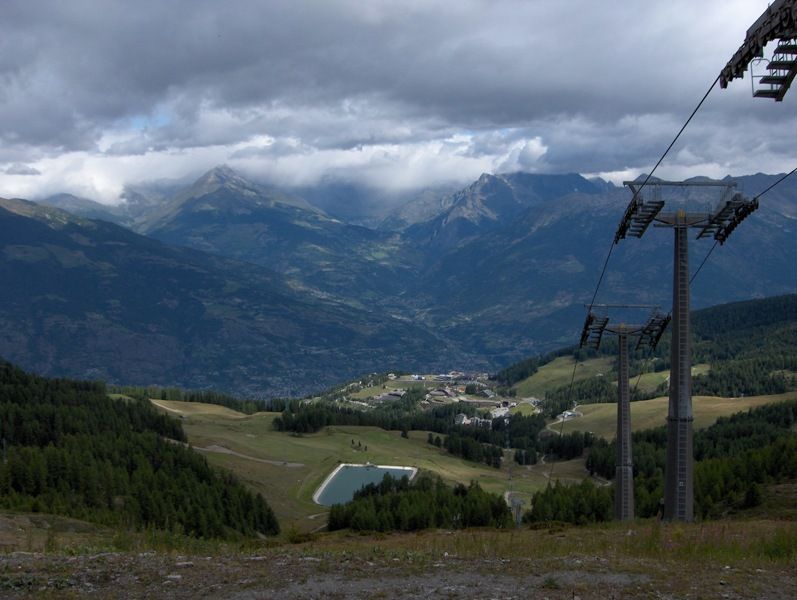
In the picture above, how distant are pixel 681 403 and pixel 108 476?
241 feet

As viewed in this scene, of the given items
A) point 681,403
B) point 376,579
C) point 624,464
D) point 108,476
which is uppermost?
point 681,403

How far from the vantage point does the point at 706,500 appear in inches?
2199

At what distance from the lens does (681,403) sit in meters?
38.6

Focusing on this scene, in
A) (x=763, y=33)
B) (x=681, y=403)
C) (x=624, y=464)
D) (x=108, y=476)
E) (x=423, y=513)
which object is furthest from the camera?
(x=108, y=476)

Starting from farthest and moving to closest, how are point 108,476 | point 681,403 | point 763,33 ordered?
point 108,476
point 681,403
point 763,33

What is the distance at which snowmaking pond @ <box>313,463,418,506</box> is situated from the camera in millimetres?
134425

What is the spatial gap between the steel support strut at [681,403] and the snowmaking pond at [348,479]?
303 feet

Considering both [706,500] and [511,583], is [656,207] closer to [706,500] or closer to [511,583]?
[511,583]

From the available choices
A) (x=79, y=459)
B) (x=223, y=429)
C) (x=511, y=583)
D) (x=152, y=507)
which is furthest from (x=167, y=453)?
(x=511, y=583)

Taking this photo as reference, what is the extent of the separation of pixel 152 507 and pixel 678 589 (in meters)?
77.2

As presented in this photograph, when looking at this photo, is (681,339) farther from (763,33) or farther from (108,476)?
(108,476)

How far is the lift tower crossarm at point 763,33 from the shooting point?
65.7 ft

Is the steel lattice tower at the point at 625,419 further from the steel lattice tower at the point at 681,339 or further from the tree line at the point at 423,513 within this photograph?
the tree line at the point at 423,513

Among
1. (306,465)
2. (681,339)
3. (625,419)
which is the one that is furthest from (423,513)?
(306,465)
